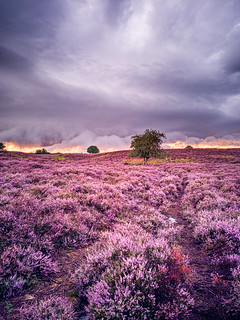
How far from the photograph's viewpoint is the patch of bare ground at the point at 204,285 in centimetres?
247

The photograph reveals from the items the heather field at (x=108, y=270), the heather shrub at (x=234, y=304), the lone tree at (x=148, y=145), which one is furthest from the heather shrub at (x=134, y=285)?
the lone tree at (x=148, y=145)

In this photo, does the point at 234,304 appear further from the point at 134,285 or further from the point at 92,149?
the point at 92,149

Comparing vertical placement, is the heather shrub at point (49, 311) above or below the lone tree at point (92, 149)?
below

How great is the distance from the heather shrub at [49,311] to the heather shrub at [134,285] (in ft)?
1.01

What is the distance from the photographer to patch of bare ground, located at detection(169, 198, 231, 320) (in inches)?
97.4

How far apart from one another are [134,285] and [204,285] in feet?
5.44

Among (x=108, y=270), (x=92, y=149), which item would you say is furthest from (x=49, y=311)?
(x=92, y=149)

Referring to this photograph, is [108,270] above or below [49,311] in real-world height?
above

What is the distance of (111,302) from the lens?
229 cm

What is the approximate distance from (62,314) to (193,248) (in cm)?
388

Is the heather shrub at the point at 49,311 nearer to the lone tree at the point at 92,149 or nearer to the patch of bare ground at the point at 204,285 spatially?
the patch of bare ground at the point at 204,285

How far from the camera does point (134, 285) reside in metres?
2.45

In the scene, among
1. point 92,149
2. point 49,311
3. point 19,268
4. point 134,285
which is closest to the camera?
point 49,311

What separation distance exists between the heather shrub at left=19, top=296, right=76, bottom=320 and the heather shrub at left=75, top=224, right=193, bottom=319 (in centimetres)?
31
